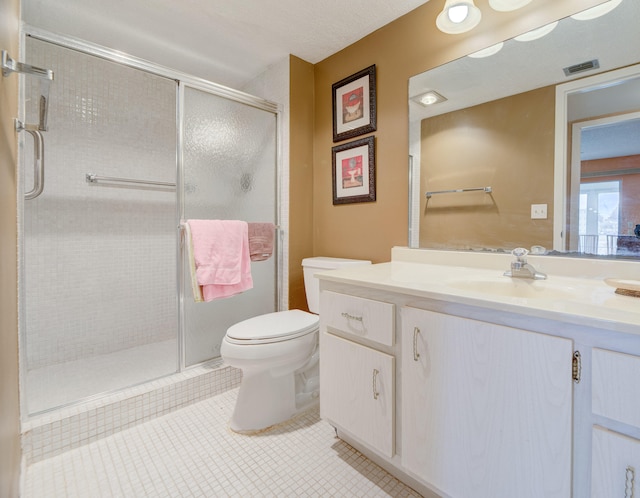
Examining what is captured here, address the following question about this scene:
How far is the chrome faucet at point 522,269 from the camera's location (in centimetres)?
111

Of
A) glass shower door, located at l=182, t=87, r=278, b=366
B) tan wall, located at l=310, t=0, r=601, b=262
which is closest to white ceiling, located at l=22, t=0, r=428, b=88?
→ tan wall, located at l=310, t=0, r=601, b=262

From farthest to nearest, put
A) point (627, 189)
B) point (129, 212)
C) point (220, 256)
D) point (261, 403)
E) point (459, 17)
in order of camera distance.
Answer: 1. point (129, 212)
2. point (220, 256)
3. point (261, 403)
4. point (459, 17)
5. point (627, 189)

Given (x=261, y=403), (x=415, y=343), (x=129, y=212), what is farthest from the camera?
(x=129, y=212)

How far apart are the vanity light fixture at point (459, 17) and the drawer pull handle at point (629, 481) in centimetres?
158

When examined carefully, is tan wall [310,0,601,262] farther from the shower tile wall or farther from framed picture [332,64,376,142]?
the shower tile wall

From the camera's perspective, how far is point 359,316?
1105mm

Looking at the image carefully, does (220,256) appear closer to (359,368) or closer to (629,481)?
(359,368)

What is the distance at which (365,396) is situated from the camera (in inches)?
43.1

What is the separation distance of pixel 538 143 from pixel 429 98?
568mm

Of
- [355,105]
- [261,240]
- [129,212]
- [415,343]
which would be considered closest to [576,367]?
[415,343]

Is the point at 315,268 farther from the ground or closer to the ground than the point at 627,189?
closer to the ground

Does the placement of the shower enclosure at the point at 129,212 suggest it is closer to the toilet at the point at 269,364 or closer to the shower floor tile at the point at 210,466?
the shower floor tile at the point at 210,466

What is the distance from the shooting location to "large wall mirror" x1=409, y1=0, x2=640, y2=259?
1059 millimetres

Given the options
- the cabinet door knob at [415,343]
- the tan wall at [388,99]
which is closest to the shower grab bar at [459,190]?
the tan wall at [388,99]
